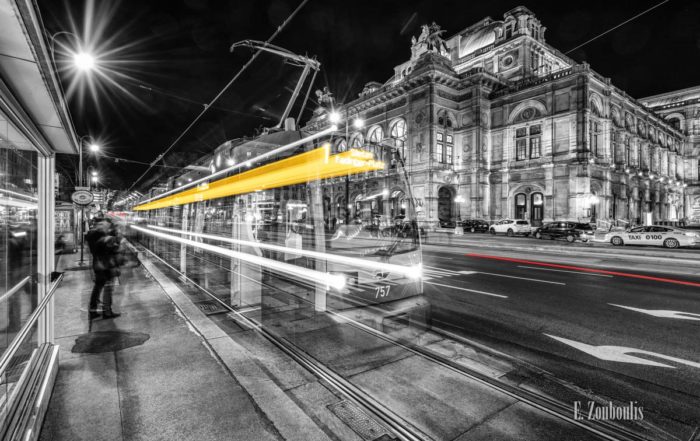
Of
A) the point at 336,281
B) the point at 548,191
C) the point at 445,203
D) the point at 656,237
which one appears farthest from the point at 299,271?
the point at 445,203

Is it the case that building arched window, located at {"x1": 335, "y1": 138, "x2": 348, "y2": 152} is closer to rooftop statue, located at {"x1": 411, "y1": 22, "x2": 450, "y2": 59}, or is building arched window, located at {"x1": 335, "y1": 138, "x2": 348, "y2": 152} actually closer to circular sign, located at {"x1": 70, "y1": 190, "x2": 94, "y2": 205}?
circular sign, located at {"x1": 70, "y1": 190, "x2": 94, "y2": 205}

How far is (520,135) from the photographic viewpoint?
3934 centimetres

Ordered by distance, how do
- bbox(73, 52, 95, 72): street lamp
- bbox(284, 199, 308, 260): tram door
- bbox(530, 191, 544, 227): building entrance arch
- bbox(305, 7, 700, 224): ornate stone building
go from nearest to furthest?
bbox(284, 199, 308, 260): tram door, bbox(73, 52, 95, 72): street lamp, bbox(305, 7, 700, 224): ornate stone building, bbox(530, 191, 544, 227): building entrance arch

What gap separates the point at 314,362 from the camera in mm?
4109

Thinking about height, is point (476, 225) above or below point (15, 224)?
below

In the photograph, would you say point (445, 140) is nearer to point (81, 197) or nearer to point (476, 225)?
point (476, 225)

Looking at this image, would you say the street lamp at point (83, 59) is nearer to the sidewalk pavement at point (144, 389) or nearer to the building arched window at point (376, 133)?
the sidewalk pavement at point (144, 389)

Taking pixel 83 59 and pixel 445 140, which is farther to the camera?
pixel 445 140

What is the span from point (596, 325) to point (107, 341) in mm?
7785

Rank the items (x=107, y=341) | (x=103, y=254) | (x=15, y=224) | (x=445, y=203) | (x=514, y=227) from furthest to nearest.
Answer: (x=445, y=203) < (x=514, y=227) < (x=103, y=254) < (x=107, y=341) < (x=15, y=224)

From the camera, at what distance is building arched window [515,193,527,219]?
3897cm

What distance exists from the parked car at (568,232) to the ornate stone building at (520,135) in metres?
7.72

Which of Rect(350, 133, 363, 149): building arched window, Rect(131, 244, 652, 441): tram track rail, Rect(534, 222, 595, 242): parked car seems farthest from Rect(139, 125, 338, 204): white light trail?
Rect(534, 222, 595, 242): parked car

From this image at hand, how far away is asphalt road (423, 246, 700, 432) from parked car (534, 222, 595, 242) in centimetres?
1678
